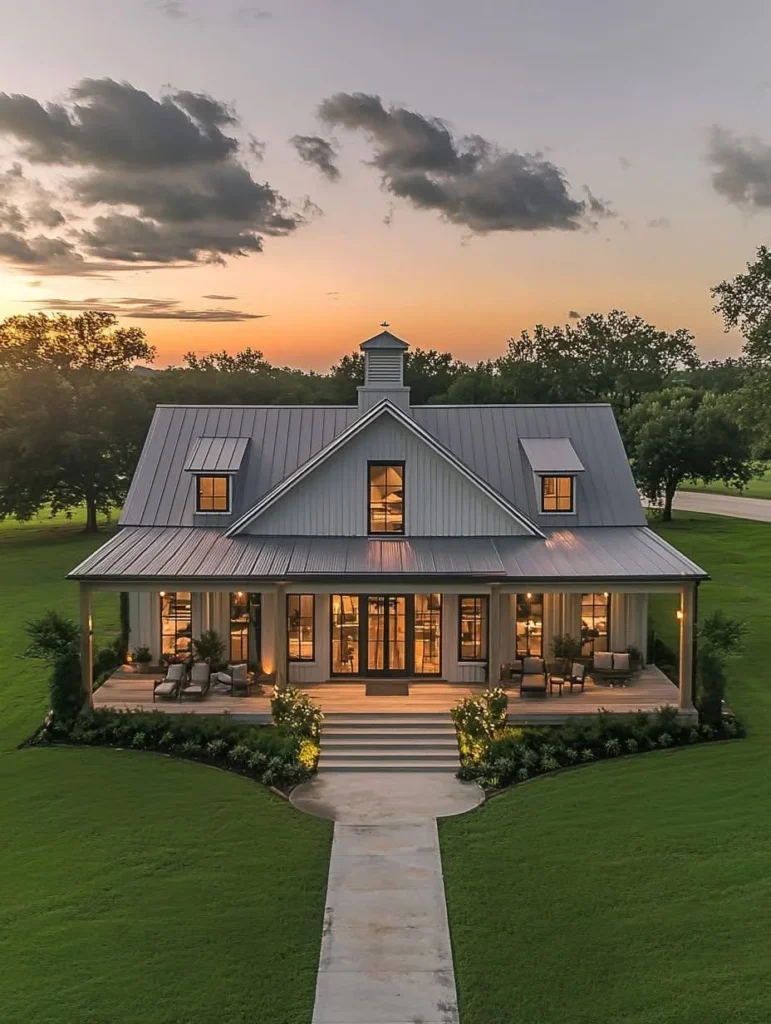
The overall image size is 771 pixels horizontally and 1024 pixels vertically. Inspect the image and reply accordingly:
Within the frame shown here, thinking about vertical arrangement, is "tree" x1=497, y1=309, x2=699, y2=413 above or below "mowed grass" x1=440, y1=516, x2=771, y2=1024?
above

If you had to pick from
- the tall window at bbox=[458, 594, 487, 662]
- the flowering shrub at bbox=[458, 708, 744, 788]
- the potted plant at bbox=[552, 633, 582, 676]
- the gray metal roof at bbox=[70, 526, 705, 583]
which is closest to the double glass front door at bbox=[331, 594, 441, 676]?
the tall window at bbox=[458, 594, 487, 662]

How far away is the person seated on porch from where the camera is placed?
19031 mm

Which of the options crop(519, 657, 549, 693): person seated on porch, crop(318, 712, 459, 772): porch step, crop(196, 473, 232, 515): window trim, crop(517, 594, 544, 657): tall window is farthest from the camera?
crop(196, 473, 232, 515): window trim

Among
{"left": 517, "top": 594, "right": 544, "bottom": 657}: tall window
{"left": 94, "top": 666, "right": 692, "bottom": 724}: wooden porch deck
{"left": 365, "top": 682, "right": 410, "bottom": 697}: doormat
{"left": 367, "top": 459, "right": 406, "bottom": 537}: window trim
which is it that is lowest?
{"left": 94, "top": 666, "right": 692, "bottom": 724}: wooden porch deck

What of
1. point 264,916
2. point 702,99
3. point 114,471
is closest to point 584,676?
point 264,916

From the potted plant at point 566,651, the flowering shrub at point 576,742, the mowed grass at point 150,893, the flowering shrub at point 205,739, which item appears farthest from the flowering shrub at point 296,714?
the potted plant at point 566,651

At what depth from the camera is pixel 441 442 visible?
2462cm

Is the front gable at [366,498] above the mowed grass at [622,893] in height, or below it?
above

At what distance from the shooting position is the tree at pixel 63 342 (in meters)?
49.0

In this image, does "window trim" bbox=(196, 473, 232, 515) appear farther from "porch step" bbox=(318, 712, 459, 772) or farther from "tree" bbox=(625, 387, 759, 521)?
"tree" bbox=(625, 387, 759, 521)

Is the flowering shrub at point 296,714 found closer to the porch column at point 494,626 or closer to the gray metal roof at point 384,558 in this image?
the gray metal roof at point 384,558

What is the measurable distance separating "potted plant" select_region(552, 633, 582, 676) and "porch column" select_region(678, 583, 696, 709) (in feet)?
9.53

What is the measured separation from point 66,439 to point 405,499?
30.4 m

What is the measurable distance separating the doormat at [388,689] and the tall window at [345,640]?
82 cm
